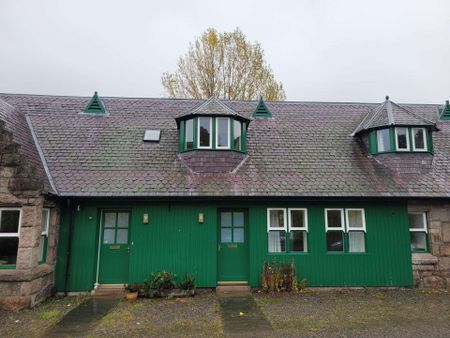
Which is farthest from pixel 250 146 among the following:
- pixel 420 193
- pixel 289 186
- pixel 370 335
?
pixel 370 335

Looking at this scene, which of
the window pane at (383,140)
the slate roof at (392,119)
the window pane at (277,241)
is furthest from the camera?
the window pane at (383,140)

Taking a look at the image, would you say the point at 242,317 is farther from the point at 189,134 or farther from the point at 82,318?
the point at 189,134

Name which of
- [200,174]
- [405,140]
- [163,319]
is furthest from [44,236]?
[405,140]

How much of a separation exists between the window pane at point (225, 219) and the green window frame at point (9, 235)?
569 centimetres

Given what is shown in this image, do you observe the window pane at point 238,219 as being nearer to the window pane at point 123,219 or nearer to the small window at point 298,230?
the small window at point 298,230

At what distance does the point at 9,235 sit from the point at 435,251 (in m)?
12.5

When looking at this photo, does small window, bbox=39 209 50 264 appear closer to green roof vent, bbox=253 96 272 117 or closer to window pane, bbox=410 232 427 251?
green roof vent, bbox=253 96 272 117

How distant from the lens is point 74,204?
32.7 ft

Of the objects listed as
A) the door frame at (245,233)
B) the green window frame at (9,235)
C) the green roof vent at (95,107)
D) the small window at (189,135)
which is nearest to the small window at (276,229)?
the door frame at (245,233)

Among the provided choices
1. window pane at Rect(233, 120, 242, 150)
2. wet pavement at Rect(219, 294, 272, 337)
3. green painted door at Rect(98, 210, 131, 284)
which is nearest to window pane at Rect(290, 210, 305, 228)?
wet pavement at Rect(219, 294, 272, 337)

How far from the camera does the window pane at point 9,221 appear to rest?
330 inches

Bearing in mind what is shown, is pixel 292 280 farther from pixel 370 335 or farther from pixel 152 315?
pixel 152 315

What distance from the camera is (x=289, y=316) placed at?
24.4 ft

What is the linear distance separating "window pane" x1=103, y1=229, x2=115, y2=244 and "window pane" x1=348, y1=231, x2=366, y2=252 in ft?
25.0
